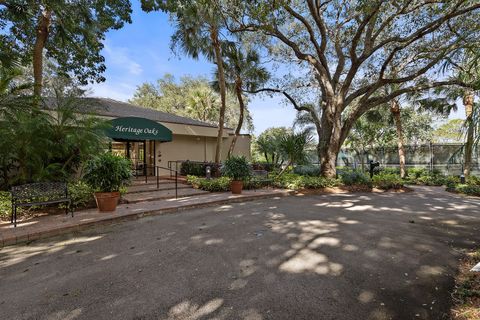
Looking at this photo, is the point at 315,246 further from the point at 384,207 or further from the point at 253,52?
the point at 253,52

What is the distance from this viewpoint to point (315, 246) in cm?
450

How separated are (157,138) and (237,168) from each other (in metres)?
4.11

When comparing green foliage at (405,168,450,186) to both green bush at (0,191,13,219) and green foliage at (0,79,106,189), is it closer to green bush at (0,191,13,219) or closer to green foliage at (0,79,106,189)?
green foliage at (0,79,106,189)

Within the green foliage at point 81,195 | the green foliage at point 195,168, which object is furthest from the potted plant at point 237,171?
the green foliage at point 81,195

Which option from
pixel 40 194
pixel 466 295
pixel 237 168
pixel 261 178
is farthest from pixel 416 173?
pixel 40 194

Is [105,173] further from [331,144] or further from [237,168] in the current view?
[331,144]

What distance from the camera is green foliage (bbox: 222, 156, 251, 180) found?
1041 centimetres

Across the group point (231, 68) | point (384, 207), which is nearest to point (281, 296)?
point (384, 207)

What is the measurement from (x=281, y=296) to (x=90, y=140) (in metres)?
7.45

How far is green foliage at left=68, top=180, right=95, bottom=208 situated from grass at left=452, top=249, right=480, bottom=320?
823 cm

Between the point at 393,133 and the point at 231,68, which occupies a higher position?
the point at 231,68

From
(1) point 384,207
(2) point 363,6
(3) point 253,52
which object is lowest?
(1) point 384,207

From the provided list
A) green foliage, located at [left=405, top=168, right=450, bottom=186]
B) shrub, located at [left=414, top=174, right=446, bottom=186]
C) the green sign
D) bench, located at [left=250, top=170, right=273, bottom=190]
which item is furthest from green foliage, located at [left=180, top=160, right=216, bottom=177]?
shrub, located at [left=414, top=174, right=446, bottom=186]

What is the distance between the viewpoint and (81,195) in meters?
7.54
